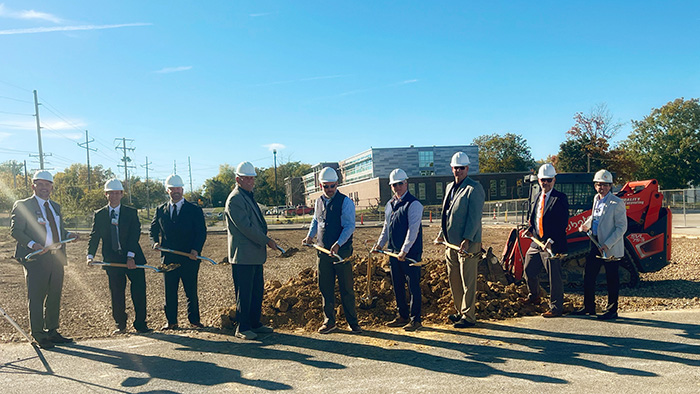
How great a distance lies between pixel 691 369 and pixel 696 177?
2320 inches

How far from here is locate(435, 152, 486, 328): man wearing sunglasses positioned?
597 centimetres

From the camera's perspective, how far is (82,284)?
11.2 meters

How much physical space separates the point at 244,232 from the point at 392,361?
2.32 metres

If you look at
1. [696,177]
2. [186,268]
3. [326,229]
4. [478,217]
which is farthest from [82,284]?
[696,177]

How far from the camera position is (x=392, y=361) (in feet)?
16.3

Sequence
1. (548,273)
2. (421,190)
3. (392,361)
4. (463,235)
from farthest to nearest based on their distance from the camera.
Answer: (421,190) → (548,273) → (463,235) → (392,361)

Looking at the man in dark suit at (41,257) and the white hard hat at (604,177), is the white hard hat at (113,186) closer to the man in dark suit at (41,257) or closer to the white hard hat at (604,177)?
the man in dark suit at (41,257)

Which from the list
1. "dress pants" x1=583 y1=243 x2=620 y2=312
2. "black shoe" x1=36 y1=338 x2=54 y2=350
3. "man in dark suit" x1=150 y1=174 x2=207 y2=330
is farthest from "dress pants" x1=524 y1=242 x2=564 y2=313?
A: "black shoe" x1=36 y1=338 x2=54 y2=350

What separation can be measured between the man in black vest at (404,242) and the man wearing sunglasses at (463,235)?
1.46 feet

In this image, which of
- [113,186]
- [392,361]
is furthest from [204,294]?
[392,361]

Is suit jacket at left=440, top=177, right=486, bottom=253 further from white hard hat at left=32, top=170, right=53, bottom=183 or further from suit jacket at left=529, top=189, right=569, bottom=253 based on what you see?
white hard hat at left=32, top=170, right=53, bottom=183

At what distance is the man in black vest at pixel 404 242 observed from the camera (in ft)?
19.8

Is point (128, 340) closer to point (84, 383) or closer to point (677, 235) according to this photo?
point (84, 383)

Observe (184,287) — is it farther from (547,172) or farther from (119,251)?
(547,172)
